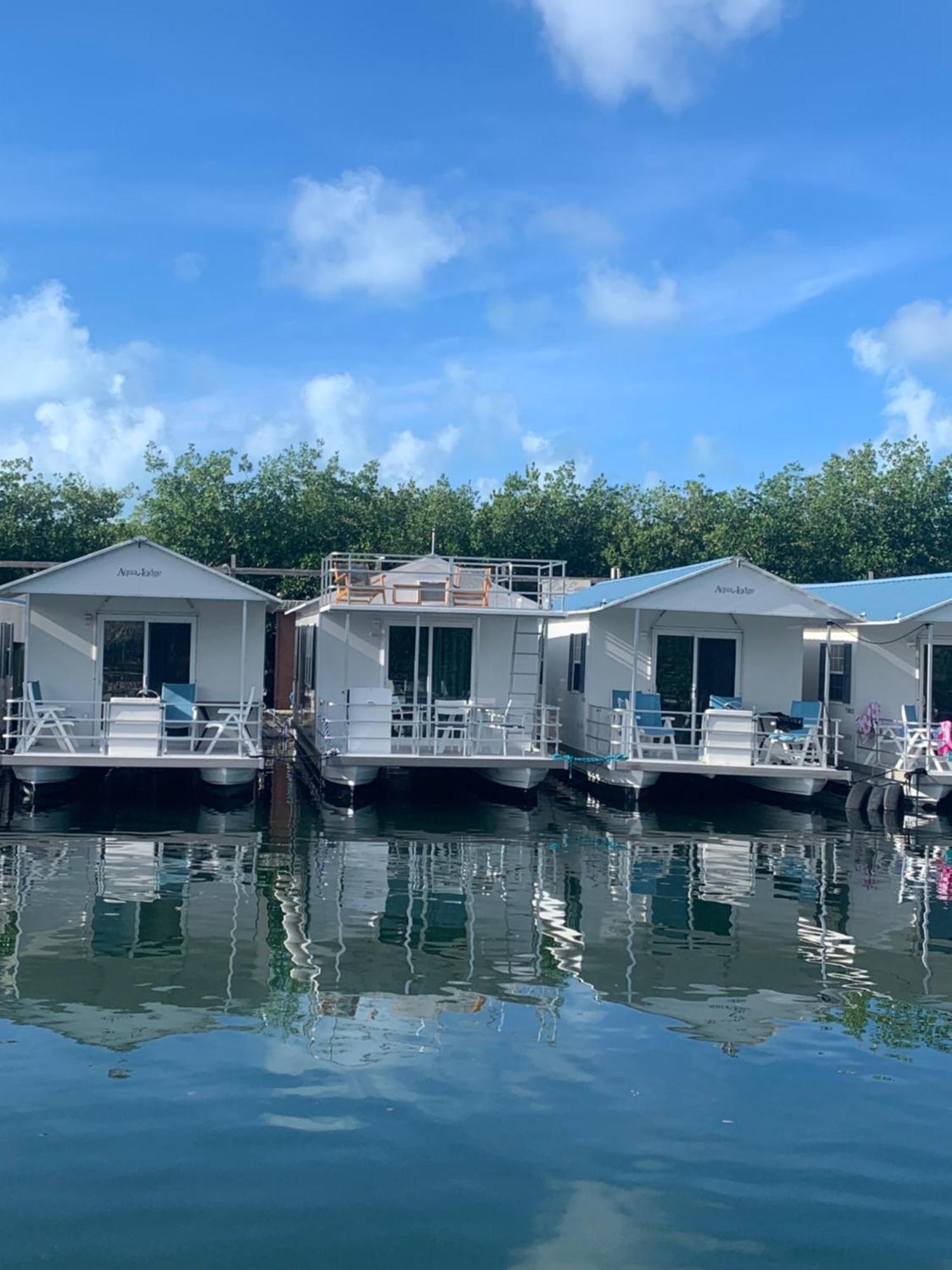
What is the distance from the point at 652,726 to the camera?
2088cm

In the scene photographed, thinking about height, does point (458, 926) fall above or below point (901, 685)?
below

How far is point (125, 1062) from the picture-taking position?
8703mm

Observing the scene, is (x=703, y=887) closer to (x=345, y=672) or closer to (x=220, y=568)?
(x=345, y=672)

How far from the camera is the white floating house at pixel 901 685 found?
68.2ft

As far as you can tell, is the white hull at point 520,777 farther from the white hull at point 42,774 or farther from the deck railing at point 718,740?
the white hull at point 42,774

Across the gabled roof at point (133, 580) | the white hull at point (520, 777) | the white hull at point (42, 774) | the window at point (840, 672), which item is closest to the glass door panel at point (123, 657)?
the gabled roof at point (133, 580)

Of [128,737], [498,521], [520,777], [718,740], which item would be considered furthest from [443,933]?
[498,521]

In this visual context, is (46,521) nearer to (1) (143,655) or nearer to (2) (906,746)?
(1) (143,655)

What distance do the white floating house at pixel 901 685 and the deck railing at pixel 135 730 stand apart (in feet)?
33.9

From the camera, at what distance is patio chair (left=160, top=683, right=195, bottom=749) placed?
20172 millimetres

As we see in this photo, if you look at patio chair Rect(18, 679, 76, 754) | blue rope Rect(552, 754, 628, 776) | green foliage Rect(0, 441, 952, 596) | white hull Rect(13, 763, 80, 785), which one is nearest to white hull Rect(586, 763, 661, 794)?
blue rope Rect(552, 754, 628, 776)

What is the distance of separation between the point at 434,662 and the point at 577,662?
351cm

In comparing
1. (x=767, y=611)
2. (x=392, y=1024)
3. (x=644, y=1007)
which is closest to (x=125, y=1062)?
(x=392, y=1024)

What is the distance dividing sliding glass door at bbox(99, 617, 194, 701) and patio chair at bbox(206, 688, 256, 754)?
3.63ft
